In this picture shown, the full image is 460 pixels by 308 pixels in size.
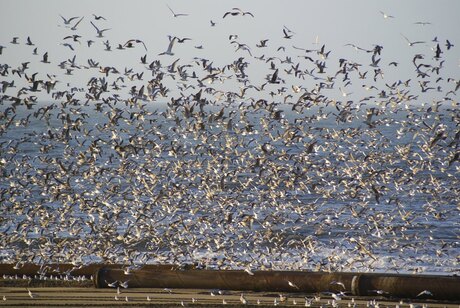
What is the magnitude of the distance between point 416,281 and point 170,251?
45.5ft

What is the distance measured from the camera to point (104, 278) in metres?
18.9

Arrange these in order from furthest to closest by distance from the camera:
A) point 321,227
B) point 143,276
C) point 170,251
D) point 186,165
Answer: point 186,165 < point 321,227 < point 170,251 < point 143,276

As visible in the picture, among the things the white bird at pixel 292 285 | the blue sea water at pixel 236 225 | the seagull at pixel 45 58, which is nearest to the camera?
the white bird at pixel 292 285

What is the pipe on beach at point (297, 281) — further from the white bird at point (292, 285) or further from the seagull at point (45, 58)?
the seagull at point (45, 58)

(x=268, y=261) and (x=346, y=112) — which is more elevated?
(x=346, y=112)

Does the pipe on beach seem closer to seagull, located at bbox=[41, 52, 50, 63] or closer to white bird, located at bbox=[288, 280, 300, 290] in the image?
white bird, located at bbox=[288, 280, 300, 290]

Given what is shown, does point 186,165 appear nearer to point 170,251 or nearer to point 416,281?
point 170,251

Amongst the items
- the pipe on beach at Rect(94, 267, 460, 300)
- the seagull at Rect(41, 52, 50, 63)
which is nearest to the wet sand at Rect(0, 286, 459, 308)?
the pipe on beach at Rect(94, 267, 460, 300)

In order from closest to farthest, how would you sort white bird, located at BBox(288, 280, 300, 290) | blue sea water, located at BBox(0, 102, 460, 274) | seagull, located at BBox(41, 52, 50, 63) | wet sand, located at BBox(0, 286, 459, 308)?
wet sand, located at BBox(0, 286, 459, 308), white bird, located at BBox(288, 280, 300, 290), blue sea water, located at BBox(0, 102, 460, 274), seagull, located at BBox(41, 52, 50, 63)

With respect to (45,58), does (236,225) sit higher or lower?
lower

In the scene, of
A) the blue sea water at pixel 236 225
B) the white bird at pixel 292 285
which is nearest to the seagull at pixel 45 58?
the blue sea water at pixel 236 225

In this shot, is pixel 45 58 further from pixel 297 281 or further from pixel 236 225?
pixel 297 281

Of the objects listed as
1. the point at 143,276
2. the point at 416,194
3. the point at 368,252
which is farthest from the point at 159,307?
the point at 416,194

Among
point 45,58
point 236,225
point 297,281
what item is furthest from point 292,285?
point 236,225
